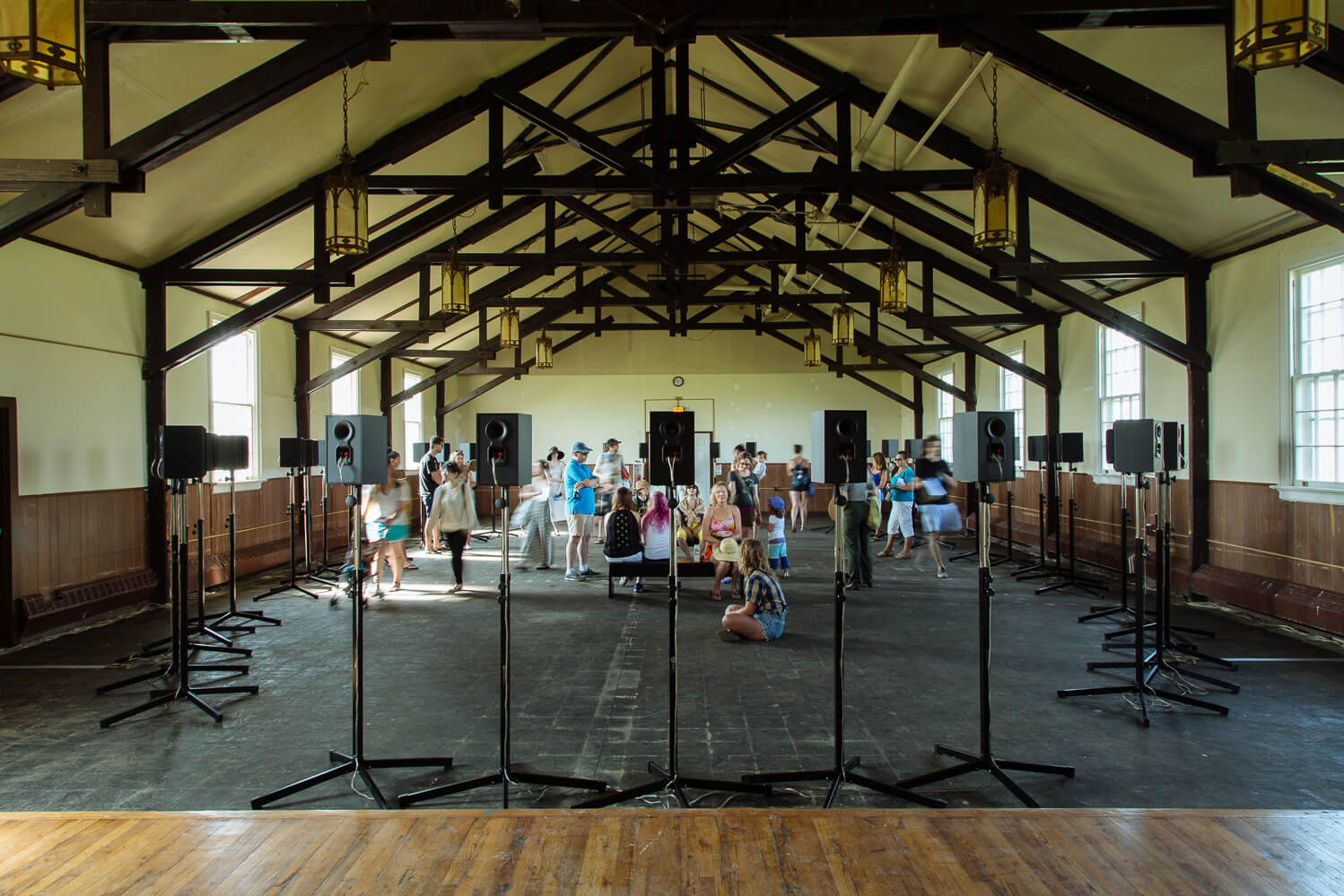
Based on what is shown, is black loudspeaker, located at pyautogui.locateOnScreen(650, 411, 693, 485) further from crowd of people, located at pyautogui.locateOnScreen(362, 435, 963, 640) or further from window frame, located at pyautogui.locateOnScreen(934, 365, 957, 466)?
window frame, located at pyautogui.locateOnScreen(934, 365, 957, 466)

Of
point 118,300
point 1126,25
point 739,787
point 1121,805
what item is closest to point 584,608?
point 739,787

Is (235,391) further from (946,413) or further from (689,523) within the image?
(946,413)

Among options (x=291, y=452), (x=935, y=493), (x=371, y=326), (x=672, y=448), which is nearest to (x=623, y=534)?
(x=935, y=493)

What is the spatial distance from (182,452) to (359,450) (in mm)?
1997

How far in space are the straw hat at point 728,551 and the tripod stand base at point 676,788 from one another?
383 centimetres

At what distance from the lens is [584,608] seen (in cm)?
711

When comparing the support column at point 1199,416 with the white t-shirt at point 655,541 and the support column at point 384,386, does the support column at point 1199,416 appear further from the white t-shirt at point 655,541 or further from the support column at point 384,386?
the support column at point 384,386

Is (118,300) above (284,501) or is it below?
above

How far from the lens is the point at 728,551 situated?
7.06 meters

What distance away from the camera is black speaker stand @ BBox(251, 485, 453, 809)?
3.13 m

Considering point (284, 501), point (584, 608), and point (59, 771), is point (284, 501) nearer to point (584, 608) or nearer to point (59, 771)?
point (584, 608)

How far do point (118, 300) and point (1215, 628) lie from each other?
10.3 metres

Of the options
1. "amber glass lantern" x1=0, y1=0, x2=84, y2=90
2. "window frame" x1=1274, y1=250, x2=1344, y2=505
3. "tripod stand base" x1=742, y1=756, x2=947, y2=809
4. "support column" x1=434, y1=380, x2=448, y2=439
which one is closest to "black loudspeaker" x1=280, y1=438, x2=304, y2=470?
"amber glass lantern" x1=0, y1=0, x2=84, y2=90

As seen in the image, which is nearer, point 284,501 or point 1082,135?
point 1082,135
